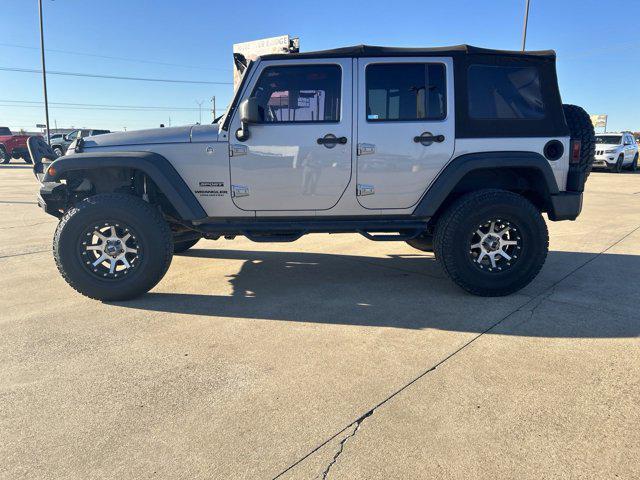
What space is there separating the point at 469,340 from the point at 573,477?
1317 millimetres

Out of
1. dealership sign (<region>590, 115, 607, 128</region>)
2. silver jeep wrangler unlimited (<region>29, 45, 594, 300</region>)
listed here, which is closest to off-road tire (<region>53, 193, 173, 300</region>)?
silver jeep wrangler unlimited (<region>29, 45, 594, 300</region>)

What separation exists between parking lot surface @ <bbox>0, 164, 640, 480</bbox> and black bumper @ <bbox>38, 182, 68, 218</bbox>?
2.59 ft

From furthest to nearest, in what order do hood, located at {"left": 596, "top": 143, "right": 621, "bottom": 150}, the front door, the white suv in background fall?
the white suv in background → hood, located at {"left": 596, "top": 143, "right": 621, "bottom": 150} → the front door

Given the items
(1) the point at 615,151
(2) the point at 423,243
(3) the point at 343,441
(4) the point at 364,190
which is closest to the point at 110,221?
(4) the point at 364,190

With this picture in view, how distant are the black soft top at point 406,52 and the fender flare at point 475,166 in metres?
0.89

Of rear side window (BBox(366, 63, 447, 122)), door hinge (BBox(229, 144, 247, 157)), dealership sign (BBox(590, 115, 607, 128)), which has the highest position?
dealership sign (BBox(590, 115, 607, 128))

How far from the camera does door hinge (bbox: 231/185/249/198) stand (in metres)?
3.93

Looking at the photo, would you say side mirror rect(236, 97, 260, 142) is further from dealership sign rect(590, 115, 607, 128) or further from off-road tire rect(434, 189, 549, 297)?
dealership sign rect(590, 115, 607, 128)

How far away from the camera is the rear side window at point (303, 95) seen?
12.7 ft

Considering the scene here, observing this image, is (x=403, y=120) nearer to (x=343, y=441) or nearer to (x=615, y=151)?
(x=343, y=441)

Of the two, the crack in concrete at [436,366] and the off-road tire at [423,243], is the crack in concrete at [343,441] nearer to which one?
the crack in concrete at [436,366]

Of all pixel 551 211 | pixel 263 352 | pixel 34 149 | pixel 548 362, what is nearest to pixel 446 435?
pixel 548 362

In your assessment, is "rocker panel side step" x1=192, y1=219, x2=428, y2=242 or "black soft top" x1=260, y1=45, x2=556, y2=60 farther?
"rocker panel side step" x1=192, y1=219, x2=428, y2=242

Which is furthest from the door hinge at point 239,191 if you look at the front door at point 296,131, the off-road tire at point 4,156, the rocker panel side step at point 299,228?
the off-road tire at point 4,156
